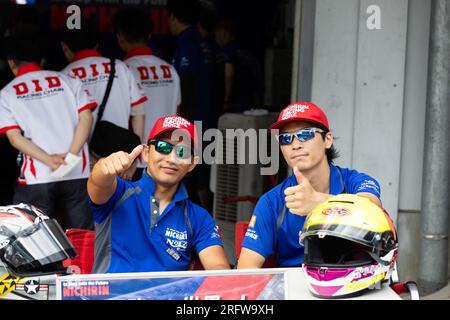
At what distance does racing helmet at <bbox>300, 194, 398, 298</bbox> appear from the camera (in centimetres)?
364

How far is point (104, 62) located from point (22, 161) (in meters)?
0.90

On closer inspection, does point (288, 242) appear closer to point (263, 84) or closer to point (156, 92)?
point (156, 92)

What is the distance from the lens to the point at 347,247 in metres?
3.85

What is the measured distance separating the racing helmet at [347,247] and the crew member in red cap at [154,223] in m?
0.76

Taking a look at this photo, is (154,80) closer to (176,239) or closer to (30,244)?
(176,239)

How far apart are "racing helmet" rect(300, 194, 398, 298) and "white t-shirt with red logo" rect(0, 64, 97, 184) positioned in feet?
9.41

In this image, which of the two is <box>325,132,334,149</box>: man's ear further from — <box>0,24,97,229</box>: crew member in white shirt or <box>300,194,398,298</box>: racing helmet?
<box>0,24,97,229</box>: crew member in white shirt

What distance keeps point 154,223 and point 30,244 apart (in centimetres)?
74

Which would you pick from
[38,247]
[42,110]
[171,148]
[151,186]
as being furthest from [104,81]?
[38,247]

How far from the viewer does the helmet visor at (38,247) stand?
384 centimetres

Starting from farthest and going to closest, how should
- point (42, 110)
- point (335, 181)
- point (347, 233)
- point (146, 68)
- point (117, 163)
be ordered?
point (146, 68)
point (42, 110)
point (335, 181)
point (117, 163)
point (347, 233)

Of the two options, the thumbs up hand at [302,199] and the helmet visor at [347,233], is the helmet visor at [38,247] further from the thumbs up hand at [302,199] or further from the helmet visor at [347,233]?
the helmet visor at [347,233]

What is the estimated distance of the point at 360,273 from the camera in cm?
366

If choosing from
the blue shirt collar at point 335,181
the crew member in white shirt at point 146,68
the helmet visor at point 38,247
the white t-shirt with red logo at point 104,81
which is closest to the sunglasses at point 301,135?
the blue shirt collar at point 335,181
